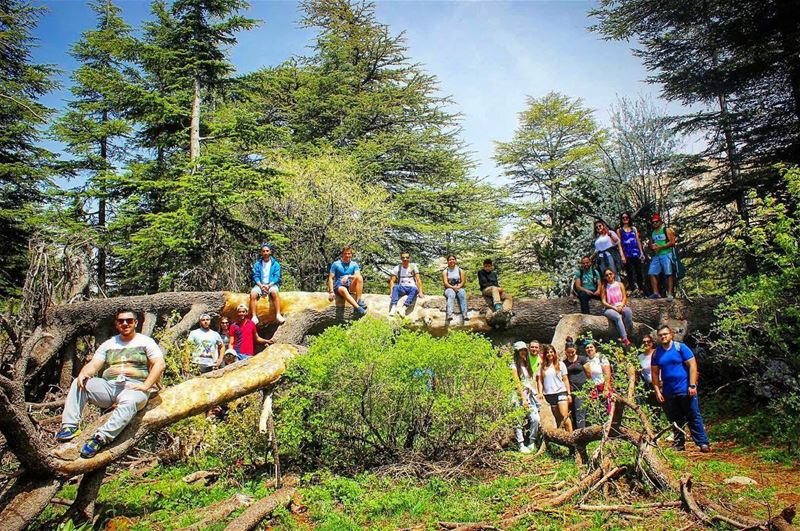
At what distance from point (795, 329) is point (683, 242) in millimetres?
6268

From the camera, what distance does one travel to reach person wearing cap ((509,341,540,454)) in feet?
21.9

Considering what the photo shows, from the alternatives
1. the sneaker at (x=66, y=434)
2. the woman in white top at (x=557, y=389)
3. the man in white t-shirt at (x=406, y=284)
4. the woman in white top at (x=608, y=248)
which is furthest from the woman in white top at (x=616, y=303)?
the sneaker at (x=66, y=434)

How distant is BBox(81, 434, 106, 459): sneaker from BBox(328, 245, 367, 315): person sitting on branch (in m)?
5.28

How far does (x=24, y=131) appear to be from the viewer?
51.5 feet

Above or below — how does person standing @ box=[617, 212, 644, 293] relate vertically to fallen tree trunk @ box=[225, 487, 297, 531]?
above

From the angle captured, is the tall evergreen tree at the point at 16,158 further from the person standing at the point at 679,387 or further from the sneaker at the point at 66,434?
the person standing at the point at 679,387

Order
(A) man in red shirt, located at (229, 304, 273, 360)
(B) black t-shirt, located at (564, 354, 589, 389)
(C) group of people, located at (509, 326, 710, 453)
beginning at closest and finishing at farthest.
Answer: (C) group of people, located at (509, 326, 710, 453) → (B) black t-shirt, located at (564, 354, 589, 389) → (A) man in red shirt, located at (229, 304, 273, 360)

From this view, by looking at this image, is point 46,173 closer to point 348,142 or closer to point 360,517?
point 348,142

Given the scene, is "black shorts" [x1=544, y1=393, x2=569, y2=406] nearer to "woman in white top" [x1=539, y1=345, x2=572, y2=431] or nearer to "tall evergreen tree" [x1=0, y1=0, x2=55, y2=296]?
"woman in white top" [x1=539, y1=345, x2=572, y2=431]

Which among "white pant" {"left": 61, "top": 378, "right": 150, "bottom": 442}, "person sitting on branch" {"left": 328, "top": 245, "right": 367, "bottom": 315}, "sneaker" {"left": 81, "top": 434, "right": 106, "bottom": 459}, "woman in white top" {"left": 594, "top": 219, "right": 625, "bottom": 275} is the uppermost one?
"woman in white top" {"left": 594, "top": 219, "right": 625, "bottom": 275}

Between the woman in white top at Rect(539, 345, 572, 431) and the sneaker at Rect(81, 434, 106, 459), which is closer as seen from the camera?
the sneaker at Rect(81, 434, 106, 459)

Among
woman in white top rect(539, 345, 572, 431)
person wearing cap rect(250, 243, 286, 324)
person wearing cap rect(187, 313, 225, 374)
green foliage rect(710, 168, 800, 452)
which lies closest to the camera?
green foliage rect(710, 168, 800, 452)

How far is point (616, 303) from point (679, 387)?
9.47 feet

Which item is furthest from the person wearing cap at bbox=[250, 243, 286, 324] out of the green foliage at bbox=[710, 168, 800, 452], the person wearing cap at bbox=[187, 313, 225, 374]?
the green foliage at bbox=[710, 168, 800, 452]
